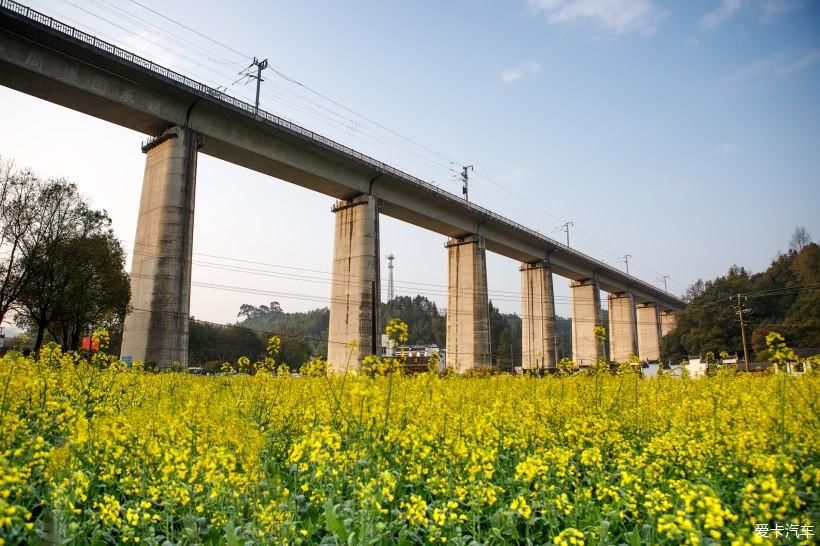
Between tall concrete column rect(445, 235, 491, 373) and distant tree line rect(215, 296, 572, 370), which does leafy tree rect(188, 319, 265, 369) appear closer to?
distant tree line rect(215, 296, 572, 370)

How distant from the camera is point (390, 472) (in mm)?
4000

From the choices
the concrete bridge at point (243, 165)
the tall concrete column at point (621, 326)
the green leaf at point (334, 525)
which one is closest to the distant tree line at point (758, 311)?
the tall concrete column at point (621, 326)

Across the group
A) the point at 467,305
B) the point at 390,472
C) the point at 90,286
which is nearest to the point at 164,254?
the point at 90,286

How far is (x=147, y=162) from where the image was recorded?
28.2m

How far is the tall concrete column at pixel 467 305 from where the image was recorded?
141ft

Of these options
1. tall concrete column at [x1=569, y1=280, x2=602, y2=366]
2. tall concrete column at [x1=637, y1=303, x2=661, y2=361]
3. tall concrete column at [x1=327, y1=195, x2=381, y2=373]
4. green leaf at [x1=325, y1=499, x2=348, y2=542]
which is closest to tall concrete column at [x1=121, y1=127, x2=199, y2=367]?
tall concrete column at [x1=327, y1=195, x2=381, y2=373]

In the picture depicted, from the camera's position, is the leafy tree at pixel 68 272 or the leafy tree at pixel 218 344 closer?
the leafy tree at pixel 68 272

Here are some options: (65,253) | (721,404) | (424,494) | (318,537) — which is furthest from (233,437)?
(65,253)

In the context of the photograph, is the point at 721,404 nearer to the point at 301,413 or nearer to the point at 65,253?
the point at 301,413

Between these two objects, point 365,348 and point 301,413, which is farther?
point 365,348

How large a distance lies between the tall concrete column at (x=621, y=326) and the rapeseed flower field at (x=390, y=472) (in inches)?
2653

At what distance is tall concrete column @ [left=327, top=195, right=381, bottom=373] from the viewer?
33.7 metres

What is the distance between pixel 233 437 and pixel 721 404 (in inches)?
264

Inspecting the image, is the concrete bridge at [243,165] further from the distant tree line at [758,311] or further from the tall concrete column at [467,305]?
the distant tree line at [758,311]
